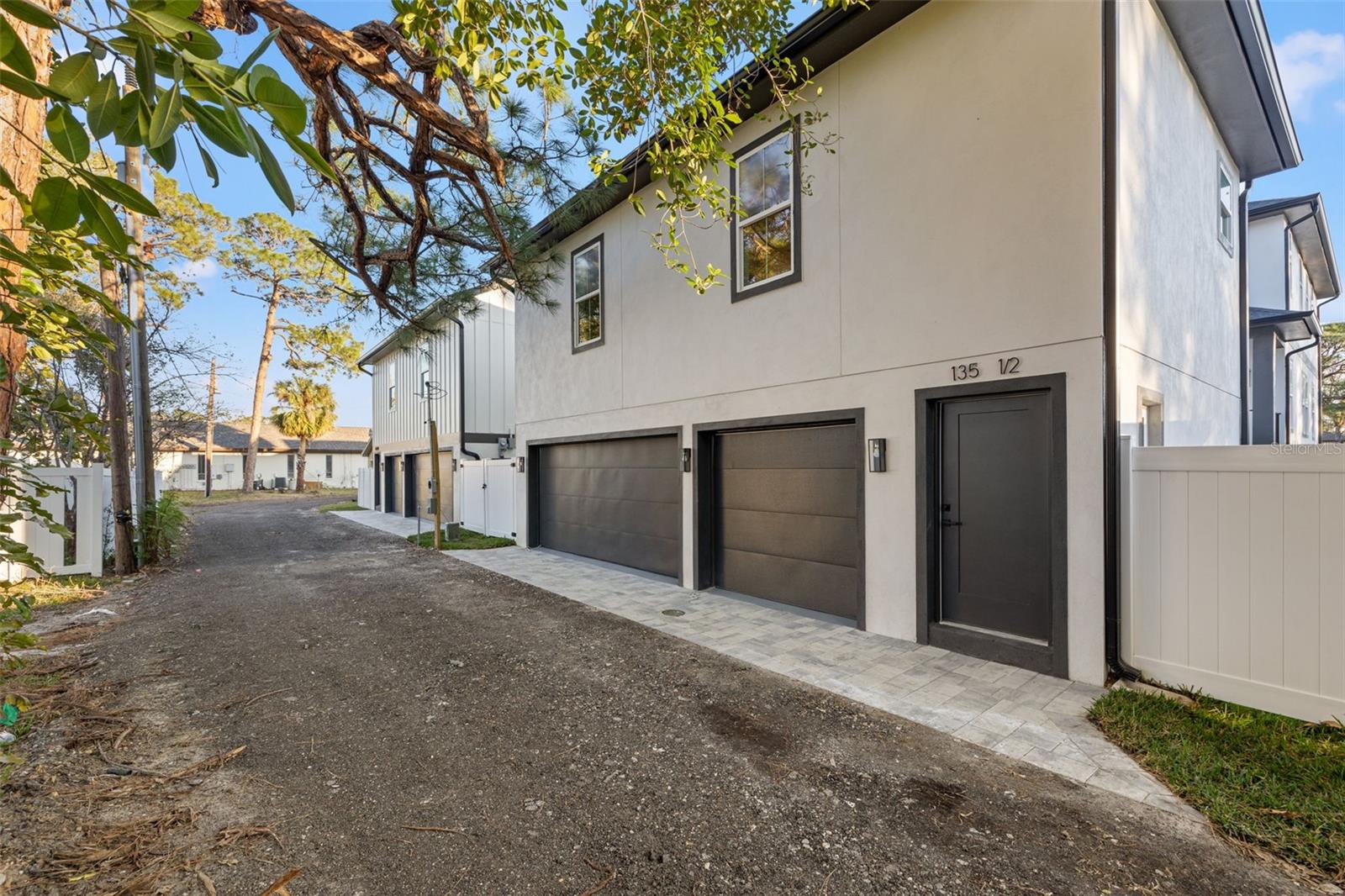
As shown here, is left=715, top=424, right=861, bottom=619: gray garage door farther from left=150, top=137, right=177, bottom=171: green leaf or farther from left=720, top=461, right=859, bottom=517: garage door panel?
left=150, top=137, right=177, bottom=171: green leaf

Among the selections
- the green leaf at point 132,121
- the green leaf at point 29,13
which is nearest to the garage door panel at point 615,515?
the green leaf at point 132,121

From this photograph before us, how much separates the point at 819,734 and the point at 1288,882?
75.1 inches

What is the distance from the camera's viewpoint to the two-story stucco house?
13.3 ft

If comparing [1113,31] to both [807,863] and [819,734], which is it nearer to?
[819,734]

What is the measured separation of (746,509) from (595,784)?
4202 mm

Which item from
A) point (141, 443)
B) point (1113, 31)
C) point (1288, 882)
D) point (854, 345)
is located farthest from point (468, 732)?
point (141, 443)

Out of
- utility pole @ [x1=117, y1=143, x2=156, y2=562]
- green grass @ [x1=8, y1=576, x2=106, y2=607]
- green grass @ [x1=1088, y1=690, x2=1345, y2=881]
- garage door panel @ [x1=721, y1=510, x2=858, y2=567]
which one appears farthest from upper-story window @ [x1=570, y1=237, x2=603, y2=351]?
green grass @ [x1=1088, y1=690, x2=1345, y2=881]

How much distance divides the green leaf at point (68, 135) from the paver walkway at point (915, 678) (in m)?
4.21

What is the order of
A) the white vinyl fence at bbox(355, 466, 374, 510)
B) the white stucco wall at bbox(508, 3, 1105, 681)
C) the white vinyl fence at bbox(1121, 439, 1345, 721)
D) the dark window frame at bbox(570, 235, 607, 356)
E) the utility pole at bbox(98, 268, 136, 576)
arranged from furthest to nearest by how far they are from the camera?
the white vinyl fence at bbox(355, 466, 374, 510), the dark window frame at bbox(570, 235, 607, 356), the utility pole at bbox(98, 268, 136, 576), the white stucco wall at bbox(508, 3, 1105, 681), the white vinyl fence at bbox(1121, 439, 1345, 721)

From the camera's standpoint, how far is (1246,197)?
24.4 feet

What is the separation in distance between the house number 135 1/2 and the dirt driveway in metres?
2.71

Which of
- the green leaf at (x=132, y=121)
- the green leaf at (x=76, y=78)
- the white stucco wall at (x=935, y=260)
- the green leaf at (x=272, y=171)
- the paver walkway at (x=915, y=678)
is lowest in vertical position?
the paver walkway at (x=915, y=678)

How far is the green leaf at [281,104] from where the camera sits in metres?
0.81

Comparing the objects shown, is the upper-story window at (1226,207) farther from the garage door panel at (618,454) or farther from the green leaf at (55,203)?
the green leaf at (55,203)
